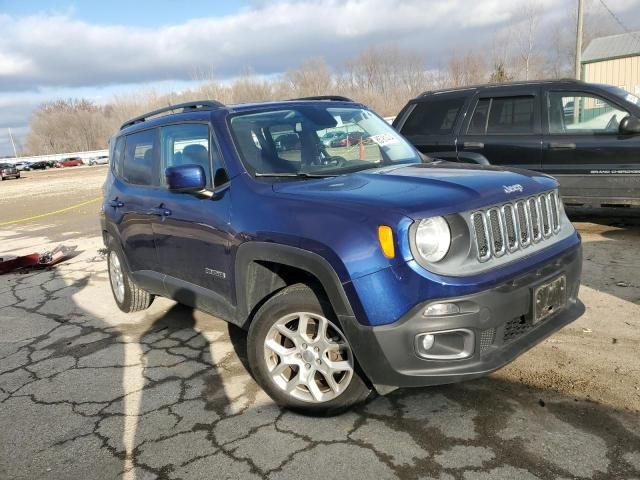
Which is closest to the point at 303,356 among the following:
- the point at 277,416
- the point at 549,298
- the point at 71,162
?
the point at 277,416

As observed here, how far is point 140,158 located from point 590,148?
5.32 m

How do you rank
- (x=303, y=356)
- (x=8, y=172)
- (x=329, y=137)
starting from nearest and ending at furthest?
1. (x=303, y=356)
2. (x=329, y=137)
3. (x=8, y=172)

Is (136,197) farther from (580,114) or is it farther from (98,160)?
(98,160)

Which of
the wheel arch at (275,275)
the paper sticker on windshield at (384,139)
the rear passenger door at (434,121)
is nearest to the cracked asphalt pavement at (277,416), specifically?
the wheel arch at (275,275)

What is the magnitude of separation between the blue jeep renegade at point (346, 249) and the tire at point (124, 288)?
85cm

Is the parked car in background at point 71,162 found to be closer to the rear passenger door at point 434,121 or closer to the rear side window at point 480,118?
the rear passenger door at point 434,121

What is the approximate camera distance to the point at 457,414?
3.07m

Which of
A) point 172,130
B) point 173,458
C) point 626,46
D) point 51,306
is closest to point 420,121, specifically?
point 172,130

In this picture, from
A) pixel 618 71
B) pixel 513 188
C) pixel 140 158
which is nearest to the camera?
pixel 513 188

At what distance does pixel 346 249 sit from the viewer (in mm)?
2707

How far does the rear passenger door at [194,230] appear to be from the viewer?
140 inches

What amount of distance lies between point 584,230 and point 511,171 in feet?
15.1

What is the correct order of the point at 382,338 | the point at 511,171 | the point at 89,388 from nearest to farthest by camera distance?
the point at 382,338 → the point at 511,171 → the point at 89,388

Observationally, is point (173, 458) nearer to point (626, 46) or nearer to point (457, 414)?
point (457, 414)
